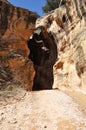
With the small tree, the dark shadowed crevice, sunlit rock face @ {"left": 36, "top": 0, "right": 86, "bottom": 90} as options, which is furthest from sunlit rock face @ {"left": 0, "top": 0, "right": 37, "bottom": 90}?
the small tree

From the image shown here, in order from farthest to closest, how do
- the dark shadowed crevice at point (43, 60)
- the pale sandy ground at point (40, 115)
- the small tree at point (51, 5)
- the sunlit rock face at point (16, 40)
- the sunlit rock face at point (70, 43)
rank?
the small tree at point (51, 5), the dark shadowed crevice at point (43, 60), the sunlit rock face at point (16, 40), the sunlit rock face at point (70, 43), the pale sandy ground at point (40, 115)

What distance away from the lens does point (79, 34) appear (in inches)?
609

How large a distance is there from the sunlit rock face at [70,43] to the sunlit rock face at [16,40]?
3026 mm

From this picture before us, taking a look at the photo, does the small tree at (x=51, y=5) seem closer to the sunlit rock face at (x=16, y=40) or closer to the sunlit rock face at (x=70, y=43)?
the sunlit rock face at (x=16, y=40)

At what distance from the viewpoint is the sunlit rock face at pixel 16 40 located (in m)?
22.2

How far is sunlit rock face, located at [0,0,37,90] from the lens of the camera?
22.2m

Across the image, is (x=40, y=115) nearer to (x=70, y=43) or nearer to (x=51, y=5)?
(x=70, y=43)

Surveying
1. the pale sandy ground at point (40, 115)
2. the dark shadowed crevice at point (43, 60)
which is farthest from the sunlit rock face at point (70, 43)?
the pale sandy ground at point (40, 115)

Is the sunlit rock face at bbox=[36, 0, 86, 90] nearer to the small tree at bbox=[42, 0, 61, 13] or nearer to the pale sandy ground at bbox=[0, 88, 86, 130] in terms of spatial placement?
the pale sandy ground at bbox=[0, 88, 86, 130]

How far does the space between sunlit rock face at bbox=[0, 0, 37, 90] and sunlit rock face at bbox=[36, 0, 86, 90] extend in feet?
9.93

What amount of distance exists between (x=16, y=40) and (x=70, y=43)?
9188mm

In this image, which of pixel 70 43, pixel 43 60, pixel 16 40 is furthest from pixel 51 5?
pixel 70 43

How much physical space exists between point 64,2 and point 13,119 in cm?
1480

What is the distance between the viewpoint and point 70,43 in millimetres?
18312
